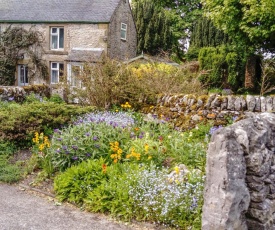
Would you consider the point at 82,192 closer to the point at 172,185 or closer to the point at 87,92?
the point at 172,185

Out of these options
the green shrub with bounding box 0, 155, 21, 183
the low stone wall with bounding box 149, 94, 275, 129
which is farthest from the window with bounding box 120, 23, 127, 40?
the green shrub with bounding box 0, 155, 21, 183

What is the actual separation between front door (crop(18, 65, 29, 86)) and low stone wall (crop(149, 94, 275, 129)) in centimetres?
1749

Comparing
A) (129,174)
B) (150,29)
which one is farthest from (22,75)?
(129,174)

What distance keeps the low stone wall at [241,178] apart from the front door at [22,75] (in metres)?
22.9

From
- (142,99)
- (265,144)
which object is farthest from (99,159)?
(142,99)

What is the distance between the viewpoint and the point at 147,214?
15.7 feet

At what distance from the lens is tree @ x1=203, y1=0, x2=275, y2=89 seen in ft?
58.1

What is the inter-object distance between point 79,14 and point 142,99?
1474 cm

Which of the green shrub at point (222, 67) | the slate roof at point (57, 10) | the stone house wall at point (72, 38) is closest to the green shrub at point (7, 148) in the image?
the stone house wall at point (72, 38)

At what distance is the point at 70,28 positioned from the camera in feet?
76.1

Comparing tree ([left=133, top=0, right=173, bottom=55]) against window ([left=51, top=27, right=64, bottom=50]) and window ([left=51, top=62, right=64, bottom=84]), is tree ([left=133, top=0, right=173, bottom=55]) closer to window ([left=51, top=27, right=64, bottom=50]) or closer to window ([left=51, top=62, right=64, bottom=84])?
window ([left=51, top=27, right=64, bottom=50])

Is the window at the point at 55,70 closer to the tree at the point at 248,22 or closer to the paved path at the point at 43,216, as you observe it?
the tree at the point at 248,22

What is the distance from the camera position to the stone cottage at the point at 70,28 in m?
22.5

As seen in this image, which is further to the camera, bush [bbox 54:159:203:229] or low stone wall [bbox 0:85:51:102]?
low stone wall [bbox 0:85:51:102]
